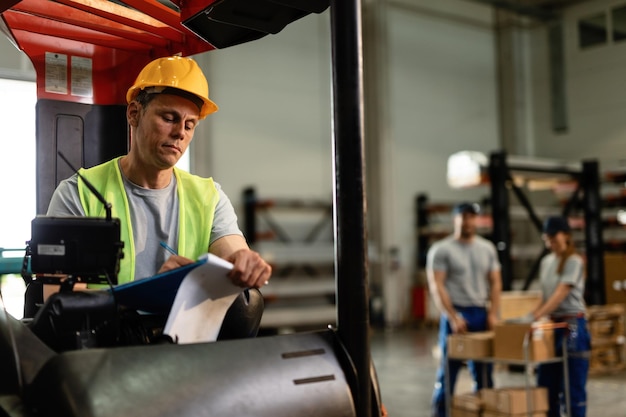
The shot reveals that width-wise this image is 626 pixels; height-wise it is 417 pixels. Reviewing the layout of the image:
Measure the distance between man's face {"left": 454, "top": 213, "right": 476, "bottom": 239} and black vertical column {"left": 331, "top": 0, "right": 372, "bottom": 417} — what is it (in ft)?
17.2

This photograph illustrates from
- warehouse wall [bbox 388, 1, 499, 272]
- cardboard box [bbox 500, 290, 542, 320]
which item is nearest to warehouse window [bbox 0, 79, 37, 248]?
cardboard box [bbox 500, 290, 542, 320]

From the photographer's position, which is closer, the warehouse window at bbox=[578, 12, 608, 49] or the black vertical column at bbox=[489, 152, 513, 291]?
the black vertical column at bbox=[489, 152, 513, 291]

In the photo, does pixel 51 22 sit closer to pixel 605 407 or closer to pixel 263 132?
pixel 605 407

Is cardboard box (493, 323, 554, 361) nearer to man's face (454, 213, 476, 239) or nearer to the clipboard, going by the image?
man's face (454, 213, 476, 239)

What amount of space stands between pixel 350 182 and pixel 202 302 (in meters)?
0.43

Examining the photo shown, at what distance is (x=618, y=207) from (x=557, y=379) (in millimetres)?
6578

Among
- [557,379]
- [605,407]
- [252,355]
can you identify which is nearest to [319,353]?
[252,355]

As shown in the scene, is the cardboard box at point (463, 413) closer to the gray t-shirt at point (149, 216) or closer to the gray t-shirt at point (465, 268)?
the gray t-shirt at point (465, 268)

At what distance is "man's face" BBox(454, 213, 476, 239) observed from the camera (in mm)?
6807

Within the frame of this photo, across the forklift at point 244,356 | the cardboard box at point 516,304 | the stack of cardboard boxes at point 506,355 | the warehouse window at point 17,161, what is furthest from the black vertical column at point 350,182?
the cardboard box at point 516,304

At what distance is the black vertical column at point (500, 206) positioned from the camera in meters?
9.10

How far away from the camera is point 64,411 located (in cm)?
135

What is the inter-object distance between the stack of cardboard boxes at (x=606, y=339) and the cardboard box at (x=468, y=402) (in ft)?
11.3

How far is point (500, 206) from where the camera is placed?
9.12 meters
